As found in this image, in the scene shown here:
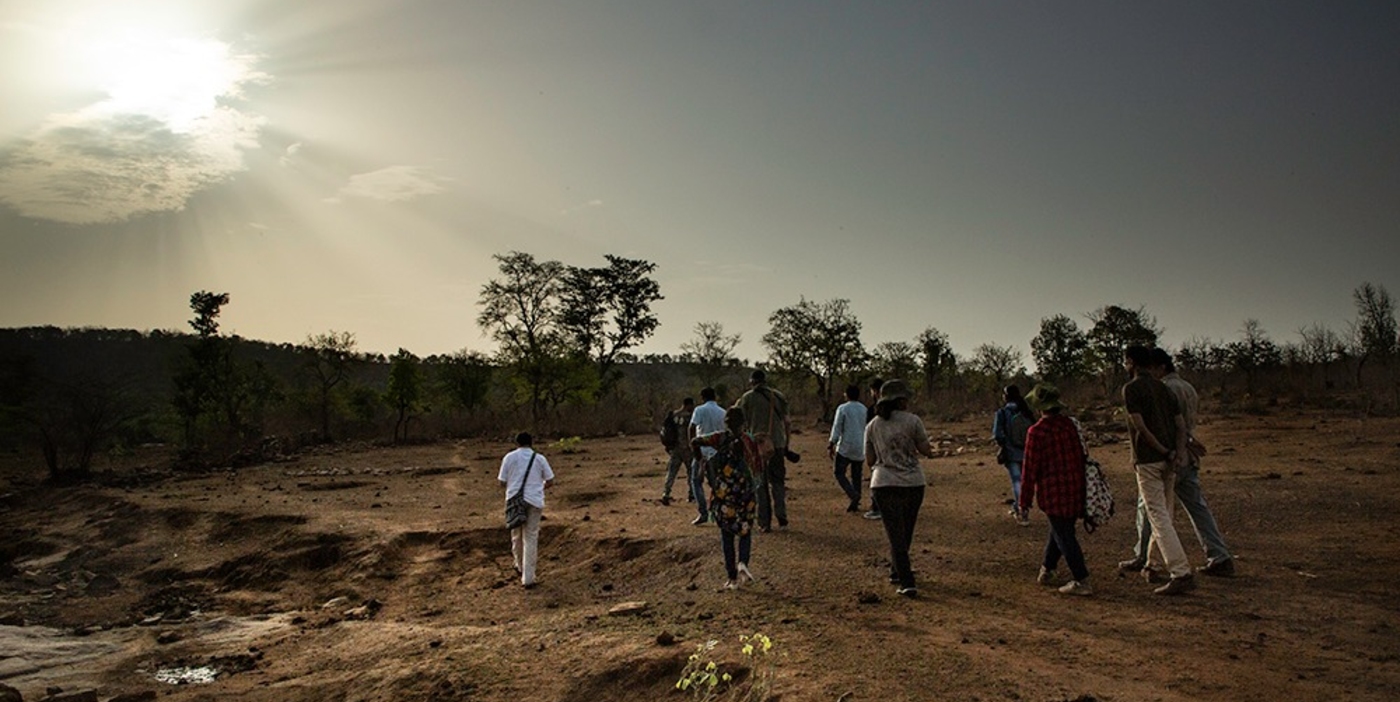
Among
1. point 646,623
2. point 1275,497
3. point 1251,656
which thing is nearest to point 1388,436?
point 1275,497

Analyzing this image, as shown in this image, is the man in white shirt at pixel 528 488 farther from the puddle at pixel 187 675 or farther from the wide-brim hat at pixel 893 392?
the wide-brim hat at pixel 893 392

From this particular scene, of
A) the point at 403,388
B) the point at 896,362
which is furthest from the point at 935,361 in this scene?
the point at 403,388

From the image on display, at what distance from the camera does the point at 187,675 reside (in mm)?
6758

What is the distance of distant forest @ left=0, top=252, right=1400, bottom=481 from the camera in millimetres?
24625

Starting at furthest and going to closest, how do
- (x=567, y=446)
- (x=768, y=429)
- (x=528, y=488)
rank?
(x=567, y=446), (x=768, y=429), (x=528, y=488)

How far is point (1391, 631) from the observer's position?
5.05 m

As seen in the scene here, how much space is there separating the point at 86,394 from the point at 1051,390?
2633 centimetres

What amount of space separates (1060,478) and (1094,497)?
1.02 feet

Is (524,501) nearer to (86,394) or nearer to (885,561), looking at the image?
(885,561)

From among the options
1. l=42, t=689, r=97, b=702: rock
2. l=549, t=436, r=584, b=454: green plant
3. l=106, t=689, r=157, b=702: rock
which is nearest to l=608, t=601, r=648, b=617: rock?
l=106, t=689, r=157, b=702: rock

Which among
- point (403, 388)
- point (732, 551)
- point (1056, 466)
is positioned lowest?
point (732, 551)

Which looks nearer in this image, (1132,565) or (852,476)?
(1132,565)

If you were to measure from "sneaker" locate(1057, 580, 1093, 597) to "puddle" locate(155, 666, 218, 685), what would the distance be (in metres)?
7.24

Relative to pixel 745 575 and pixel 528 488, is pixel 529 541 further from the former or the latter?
pixel 745 575
